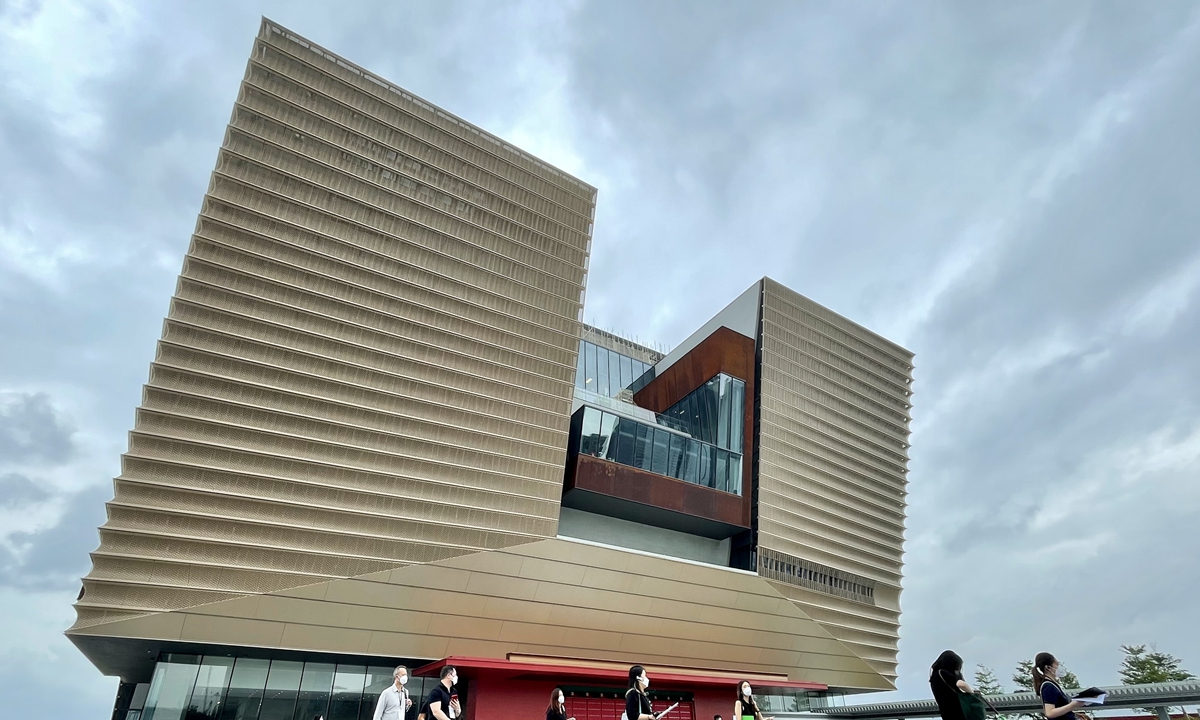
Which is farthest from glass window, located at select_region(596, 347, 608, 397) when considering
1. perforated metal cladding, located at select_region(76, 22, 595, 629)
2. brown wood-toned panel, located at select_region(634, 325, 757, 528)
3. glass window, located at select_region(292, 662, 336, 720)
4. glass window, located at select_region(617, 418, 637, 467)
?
glass window, located at select_region(292, 662, 336, 720)

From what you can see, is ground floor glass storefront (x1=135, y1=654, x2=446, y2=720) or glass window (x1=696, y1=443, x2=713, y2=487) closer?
ground floor glass storefront (x1=135, y1=654, x2=446, y2=720)

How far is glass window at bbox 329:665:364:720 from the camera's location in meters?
23.0

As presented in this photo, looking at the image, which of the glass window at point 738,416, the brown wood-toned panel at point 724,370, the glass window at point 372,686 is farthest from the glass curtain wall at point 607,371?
the glass window at point 372,686

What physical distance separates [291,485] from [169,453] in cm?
352

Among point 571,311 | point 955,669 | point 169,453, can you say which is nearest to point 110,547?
point 169,453

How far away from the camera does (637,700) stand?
9.53 m

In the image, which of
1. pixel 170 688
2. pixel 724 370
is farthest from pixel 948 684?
pixel 724 370

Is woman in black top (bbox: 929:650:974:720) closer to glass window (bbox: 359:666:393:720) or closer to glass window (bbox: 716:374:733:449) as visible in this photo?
glass window (bbox: 359:666:393:720)

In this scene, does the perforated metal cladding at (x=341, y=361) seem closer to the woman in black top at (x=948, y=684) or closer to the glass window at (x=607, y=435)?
the glass window at (x=607, y=435)

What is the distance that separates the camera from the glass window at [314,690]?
2256 cm

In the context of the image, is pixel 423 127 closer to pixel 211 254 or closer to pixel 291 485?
pixel 211 254

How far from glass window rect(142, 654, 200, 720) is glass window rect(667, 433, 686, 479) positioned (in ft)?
61.9

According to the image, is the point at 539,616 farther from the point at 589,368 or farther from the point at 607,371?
the point at 607,371

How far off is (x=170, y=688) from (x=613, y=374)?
27.6 m
